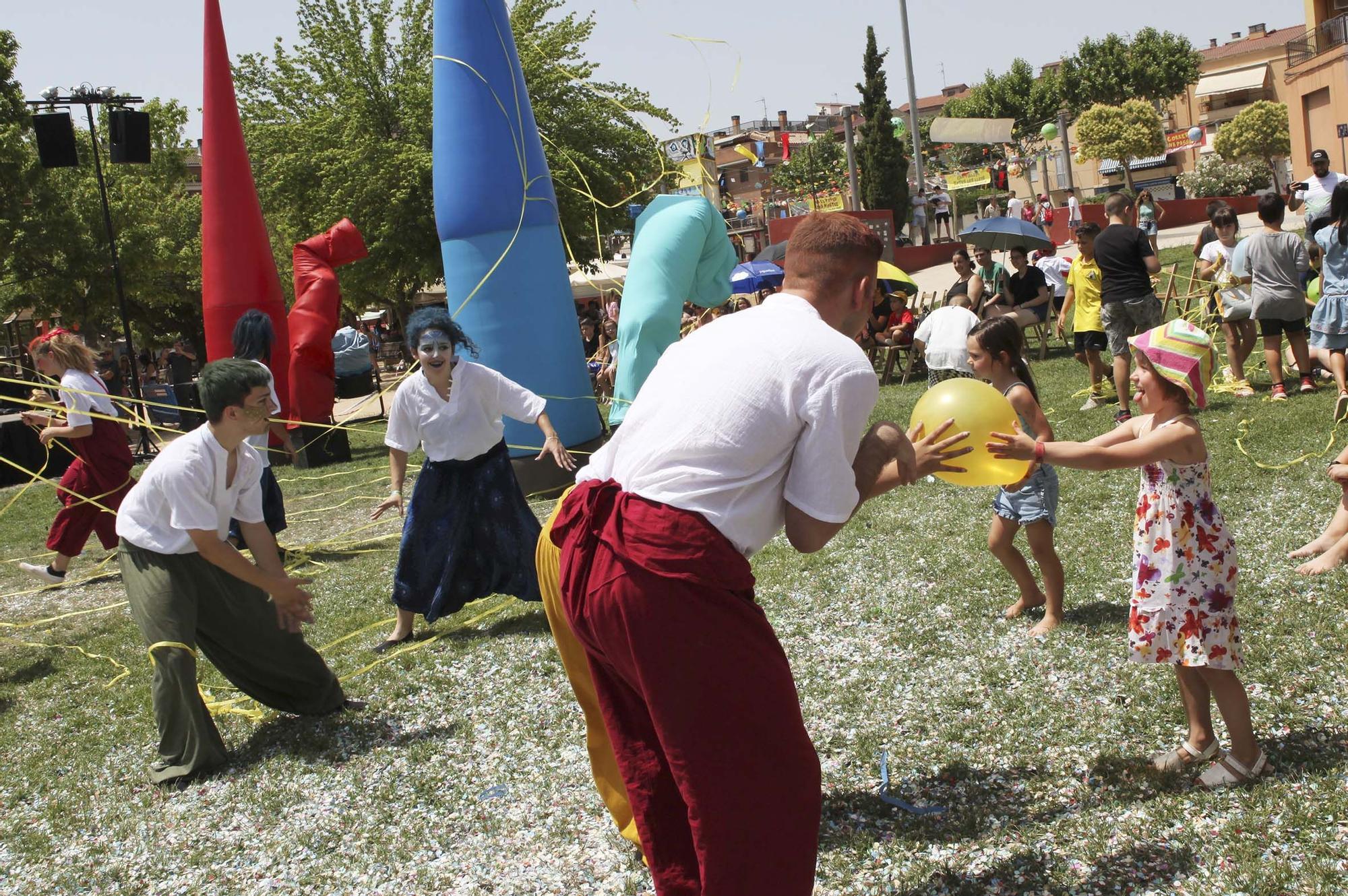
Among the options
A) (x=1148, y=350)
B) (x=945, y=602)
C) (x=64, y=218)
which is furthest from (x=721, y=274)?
(x=64, y=218)

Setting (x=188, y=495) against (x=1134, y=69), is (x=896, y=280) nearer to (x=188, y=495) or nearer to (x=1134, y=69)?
(x=188, y=495)

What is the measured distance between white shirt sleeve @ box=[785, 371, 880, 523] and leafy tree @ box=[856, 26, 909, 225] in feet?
148

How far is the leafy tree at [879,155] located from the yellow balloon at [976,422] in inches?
1737

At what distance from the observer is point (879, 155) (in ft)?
153

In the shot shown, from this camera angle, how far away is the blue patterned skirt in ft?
19.6

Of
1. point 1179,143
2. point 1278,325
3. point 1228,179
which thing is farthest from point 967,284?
point 1179,143

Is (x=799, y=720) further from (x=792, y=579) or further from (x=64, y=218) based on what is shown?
(x=64, y=218)

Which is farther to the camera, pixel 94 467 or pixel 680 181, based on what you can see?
pixel 680 181

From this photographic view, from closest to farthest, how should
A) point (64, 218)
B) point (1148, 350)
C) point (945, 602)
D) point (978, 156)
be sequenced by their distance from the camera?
1. point (1148, 350)
2. point (945, 602)
3. point (64, 218)
4. point (978, 156)

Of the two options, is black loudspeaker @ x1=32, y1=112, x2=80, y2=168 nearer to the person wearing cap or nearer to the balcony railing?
the person wearing cap

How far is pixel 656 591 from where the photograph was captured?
246 centimetres

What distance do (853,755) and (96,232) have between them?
28.2 m

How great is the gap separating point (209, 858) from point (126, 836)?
0.50 meters

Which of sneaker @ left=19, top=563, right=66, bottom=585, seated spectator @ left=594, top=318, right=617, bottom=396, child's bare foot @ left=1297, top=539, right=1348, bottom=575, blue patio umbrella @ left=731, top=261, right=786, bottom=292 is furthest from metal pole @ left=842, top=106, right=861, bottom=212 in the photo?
child's bare foot @ left=1297, top=539, right=1348, bottom=575
